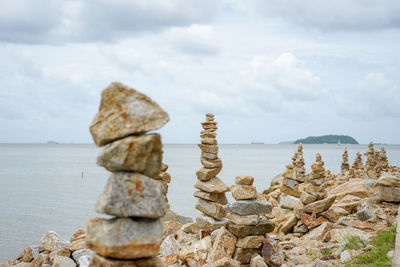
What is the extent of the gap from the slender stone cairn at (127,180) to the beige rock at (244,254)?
5822 millimetres

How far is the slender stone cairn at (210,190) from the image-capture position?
50.9 feet

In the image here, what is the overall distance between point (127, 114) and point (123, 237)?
5.97 ft

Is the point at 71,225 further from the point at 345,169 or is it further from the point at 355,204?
the point at 345,169

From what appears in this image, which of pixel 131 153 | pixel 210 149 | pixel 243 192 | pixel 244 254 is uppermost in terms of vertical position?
pixel 131 153

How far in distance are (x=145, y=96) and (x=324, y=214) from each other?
11.4 m

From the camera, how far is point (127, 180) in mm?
5762

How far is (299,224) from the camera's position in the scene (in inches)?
587

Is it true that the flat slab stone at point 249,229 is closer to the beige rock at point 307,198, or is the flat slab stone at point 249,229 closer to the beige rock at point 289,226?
the beige rock at point 289,226

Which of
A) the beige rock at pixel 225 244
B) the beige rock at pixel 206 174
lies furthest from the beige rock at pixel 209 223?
the beige rock at pixel 225 244

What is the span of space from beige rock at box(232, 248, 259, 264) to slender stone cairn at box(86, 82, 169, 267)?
19.1 feet

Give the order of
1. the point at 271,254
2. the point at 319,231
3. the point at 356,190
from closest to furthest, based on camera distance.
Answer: the point at 271,254
the point at 319,231
the point at 356,190

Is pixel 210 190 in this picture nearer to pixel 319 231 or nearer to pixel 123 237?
pixel 319 231

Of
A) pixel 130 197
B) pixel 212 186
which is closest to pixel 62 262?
pixel 212 186

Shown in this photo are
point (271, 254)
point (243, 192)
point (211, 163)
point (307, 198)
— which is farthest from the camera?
point (211, 163)
